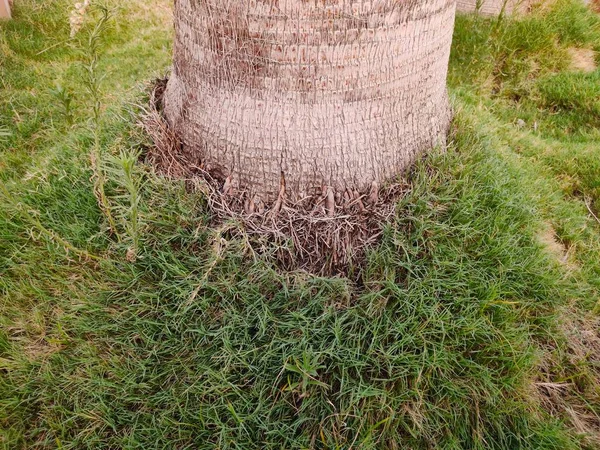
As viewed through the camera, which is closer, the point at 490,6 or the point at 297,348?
the point at 297,348

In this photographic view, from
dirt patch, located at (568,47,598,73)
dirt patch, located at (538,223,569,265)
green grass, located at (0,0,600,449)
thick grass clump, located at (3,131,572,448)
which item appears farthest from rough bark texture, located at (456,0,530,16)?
thick grass clump, located at (3,131,572,448)

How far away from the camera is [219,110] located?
87.6 inches

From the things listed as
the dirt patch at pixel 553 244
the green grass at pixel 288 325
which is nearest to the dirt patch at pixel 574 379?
the green grass at pixel 288 325

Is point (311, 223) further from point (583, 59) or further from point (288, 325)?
point (583, 59)

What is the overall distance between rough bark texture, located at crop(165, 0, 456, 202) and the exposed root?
2.2 inches

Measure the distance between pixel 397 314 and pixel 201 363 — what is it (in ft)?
2.80

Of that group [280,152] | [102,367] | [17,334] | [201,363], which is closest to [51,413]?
[102,367]

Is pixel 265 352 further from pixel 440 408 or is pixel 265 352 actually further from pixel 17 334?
pixel 17 334

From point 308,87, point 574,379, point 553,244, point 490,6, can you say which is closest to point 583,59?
point 490,6

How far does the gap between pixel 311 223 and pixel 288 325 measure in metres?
0.48

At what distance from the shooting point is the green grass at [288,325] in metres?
1.93

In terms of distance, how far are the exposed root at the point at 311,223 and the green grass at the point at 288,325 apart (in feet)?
0.24

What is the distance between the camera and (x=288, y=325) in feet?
6.64

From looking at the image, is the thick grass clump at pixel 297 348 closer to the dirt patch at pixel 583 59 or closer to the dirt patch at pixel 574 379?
the dirt patch at pixel 574 379
